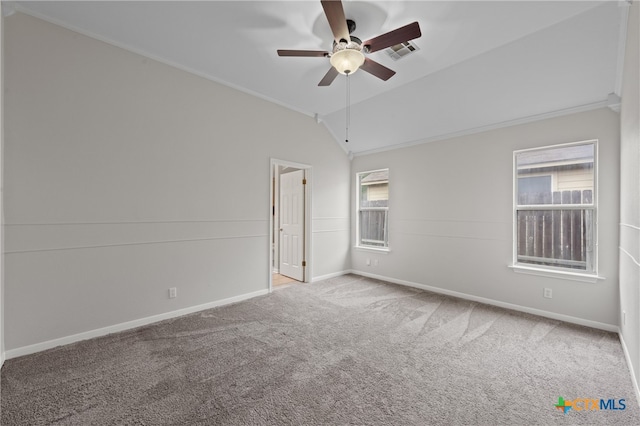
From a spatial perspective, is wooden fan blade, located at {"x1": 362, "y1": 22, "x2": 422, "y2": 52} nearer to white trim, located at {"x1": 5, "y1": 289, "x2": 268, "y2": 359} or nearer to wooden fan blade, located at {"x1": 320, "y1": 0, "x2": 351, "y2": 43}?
wooden fan blade, located at {"x1": 320, "y1": 0, "x2": 351, "y2": 43}

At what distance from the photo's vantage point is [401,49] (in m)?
2.84

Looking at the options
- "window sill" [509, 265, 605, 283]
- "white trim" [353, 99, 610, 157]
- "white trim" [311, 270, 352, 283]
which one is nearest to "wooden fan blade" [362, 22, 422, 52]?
"white trim" [353, 99, 610, 157]

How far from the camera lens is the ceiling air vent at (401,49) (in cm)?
276

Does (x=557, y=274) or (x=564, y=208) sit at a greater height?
(x=564, y=208)

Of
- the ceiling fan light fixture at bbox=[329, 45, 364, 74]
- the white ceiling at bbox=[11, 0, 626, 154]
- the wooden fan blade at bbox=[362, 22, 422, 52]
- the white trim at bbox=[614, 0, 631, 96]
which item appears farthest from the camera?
the white ceiling at bbox=[11, 0, 626, 154]

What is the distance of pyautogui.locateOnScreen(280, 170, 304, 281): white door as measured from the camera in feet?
16.3

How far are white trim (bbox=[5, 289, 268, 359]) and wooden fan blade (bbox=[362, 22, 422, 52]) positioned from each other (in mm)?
3432

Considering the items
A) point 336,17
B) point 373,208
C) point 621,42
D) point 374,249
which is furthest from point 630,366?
point 373,208

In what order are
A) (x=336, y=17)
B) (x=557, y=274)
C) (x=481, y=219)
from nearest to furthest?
1. (x=336, y=17)
2. (x=557, y=274)
3. (x=481, y=219)

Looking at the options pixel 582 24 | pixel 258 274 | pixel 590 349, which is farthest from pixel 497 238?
pixel 258 274

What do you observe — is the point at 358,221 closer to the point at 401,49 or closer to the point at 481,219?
the point at 481,219

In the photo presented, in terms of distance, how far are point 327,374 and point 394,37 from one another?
107 inches

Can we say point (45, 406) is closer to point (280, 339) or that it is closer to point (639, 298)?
point (280, 339)

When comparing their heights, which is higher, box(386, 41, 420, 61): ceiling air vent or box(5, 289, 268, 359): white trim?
box(386, 41, 420, 61): ceiling air vent
